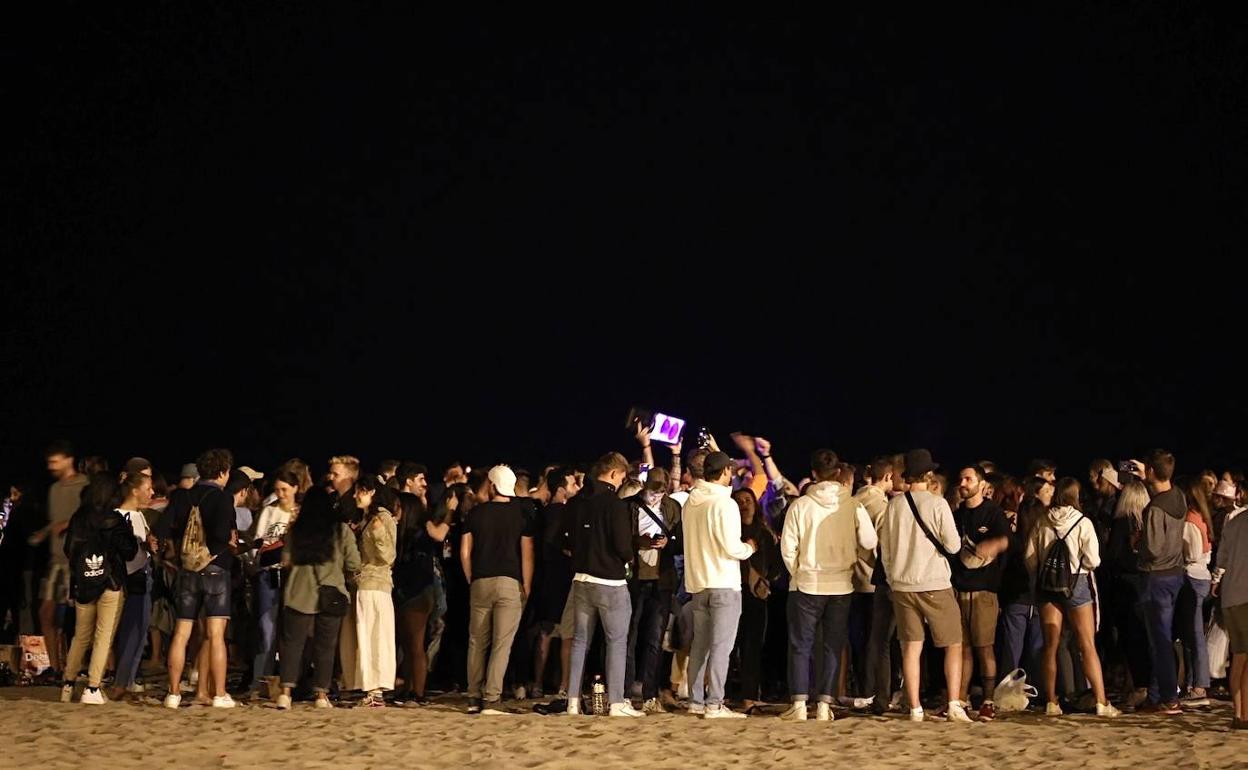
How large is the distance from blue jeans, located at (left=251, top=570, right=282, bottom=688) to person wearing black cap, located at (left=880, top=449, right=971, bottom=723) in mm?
4227

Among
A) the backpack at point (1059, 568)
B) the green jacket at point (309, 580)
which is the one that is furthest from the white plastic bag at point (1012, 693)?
the green jacket at point (309, 580)

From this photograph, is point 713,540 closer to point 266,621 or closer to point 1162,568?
point 1162,568

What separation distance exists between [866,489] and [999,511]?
95cm

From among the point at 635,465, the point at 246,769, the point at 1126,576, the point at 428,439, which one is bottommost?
the point at 246,769

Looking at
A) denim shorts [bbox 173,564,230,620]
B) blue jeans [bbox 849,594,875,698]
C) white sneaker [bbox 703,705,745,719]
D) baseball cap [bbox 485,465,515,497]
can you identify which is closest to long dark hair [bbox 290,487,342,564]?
denim shorts [bbox 173,564,230,620]

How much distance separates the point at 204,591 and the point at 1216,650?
7475mm

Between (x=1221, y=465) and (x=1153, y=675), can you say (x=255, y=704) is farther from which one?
(x=1221, y=465)

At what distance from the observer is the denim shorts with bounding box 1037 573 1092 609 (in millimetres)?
9547

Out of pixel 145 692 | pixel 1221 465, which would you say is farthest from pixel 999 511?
pixel 1221 465

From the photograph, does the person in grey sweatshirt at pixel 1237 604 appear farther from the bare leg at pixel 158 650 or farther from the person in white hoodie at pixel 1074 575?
the bare leg at pixel 158 650

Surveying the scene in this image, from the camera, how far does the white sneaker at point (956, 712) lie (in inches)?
368

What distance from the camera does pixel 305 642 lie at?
990 cm

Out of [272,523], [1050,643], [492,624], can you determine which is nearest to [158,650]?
[272,523]

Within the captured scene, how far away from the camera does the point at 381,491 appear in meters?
9.98
